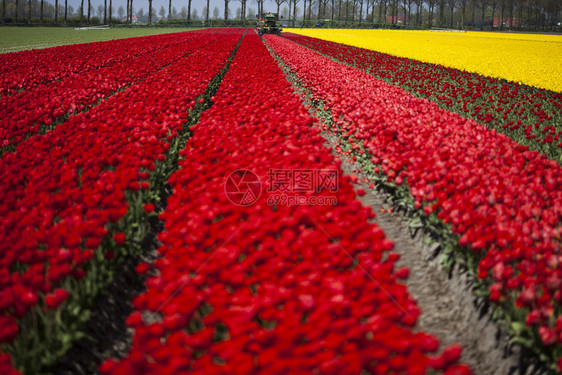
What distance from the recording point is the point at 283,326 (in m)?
1.96

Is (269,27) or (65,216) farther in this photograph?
(269,27)

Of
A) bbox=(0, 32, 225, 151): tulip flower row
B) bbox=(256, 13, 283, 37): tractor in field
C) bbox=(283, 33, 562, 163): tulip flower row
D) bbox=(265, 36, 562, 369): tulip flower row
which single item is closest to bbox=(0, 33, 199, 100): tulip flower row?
bbox=(0, 32, 225, 151): tulip flower row

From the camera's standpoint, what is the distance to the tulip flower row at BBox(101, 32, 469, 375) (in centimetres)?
185

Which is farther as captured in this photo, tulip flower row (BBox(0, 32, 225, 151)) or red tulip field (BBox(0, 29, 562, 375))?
tulip flower row (BBox(0, 32, 225, 151))

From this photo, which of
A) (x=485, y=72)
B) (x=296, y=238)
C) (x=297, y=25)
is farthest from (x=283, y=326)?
(x=297, y=25)

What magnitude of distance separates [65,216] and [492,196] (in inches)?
143

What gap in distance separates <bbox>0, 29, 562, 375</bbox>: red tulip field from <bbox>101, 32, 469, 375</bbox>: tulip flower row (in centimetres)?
1

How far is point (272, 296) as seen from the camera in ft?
7.10

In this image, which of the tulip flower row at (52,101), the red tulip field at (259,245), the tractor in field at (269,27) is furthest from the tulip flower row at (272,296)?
the tractor in field at (269,27)

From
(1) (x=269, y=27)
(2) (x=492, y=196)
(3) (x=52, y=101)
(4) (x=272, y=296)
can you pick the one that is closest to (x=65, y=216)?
(4) (x=272, y=296)

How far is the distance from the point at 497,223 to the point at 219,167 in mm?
2527

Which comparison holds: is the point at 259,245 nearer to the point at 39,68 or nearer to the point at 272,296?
the point at 272,296

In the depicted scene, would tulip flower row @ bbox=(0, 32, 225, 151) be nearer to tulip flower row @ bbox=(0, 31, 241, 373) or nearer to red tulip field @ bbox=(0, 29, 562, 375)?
red tulip field @ bbox=(0, 29, 562, 375)

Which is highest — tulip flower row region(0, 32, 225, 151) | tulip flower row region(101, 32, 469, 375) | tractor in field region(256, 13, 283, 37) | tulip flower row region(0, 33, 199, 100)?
tractor in field region(256, 13, 283, 37)
